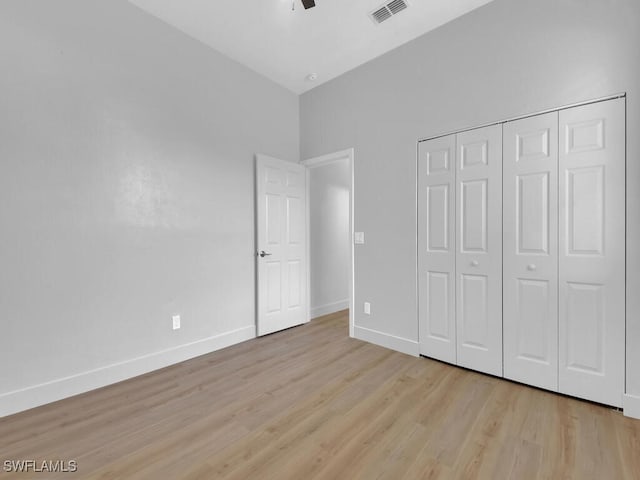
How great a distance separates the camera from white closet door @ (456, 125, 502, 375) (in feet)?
7.73

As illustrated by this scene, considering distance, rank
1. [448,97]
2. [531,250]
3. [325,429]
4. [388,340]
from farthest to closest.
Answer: [388,340] < [448,97] < [531,250] < [325,429]

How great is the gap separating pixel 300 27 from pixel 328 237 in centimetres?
269

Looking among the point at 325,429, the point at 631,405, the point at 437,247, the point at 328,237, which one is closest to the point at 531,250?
the point at 437,247

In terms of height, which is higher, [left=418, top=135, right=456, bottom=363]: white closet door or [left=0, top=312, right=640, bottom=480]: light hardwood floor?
[left=418, top=135, right=456, bottom=363]: white closet door

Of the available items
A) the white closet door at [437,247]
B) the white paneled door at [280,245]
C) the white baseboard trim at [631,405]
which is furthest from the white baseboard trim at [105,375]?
the white baseboard trim at [631,405]

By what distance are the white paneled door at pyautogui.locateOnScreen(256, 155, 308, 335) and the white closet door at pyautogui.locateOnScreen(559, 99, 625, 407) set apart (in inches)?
103

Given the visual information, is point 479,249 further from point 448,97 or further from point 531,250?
point 448,97

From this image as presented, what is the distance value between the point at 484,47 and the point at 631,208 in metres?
1.64

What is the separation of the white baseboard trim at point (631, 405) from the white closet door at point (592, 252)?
3 cm

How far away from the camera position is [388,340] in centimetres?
302

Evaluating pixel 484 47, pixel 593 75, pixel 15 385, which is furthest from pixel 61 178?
pixel 593 75

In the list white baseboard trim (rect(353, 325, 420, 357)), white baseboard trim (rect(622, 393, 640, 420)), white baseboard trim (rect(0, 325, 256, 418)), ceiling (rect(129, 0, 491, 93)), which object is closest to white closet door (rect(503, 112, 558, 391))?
white baseboard trim (rect(622, 393, 640, 420))

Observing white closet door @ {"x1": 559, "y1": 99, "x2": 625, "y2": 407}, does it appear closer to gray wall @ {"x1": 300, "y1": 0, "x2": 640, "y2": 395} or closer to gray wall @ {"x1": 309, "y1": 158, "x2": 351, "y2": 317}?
gray wall @ {"x1": 300, "y1": 0, "x2": 640, "y2": 395}

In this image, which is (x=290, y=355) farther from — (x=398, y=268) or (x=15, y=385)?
(x=15, y=385)
